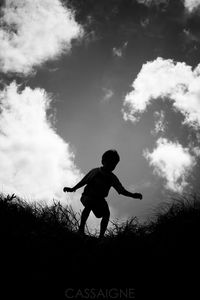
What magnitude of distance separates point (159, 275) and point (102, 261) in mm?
692

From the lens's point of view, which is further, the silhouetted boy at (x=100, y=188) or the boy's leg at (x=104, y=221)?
the silhouetted boy at (x=100, y=188)

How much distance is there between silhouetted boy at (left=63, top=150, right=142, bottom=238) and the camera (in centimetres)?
499

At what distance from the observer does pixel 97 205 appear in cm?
500

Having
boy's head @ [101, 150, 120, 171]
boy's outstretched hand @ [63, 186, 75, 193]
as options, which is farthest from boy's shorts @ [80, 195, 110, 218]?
boy's head @ [101, 150, 120, 171]

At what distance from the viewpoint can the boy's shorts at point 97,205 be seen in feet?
16.4

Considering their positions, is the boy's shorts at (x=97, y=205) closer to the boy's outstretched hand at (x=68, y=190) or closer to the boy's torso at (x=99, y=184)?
the boy's torso at (x=99, y=184)

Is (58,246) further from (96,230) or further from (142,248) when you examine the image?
(96,230)

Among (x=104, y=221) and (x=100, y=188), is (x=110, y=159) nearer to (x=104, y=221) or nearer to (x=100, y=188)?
(x=100, y=188)

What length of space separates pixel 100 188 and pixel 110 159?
0.60 m

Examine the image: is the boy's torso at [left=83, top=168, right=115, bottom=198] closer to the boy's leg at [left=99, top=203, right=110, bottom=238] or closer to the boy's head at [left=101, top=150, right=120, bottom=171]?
the boy's head at [left=101, top=150, right=120, bottom=171]

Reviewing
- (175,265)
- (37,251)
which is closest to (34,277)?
(37,251)

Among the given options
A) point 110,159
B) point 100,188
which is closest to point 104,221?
point 100,188

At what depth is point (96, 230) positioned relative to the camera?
4910 mm

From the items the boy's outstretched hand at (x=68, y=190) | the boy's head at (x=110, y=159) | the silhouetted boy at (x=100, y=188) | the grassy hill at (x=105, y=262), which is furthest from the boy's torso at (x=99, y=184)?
the grassy hill at (x=105, y=262)
